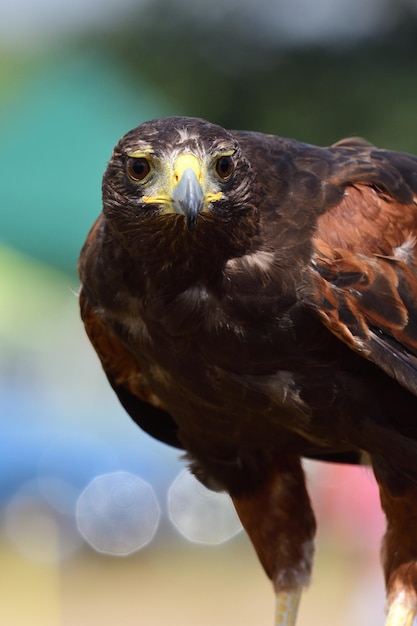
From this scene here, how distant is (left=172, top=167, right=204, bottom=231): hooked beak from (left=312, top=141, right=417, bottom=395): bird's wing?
0.62m

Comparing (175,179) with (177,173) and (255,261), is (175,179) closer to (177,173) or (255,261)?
(177,173)

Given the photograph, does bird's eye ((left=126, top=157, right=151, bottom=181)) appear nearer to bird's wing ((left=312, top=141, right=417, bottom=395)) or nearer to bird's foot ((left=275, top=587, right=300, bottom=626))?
bird's wing ((left=312, top=141, right=417, bottom=395))

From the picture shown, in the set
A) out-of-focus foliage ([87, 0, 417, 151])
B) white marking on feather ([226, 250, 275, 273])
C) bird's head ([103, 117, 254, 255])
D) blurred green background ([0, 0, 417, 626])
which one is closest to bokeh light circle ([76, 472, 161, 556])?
blurred green background ([0, 0, 417, 626])

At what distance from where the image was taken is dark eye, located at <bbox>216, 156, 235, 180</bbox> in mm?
3227

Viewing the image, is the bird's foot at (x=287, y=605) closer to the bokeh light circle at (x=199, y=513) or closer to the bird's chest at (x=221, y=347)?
Answer: the bird's chest at (x=221, y=347)

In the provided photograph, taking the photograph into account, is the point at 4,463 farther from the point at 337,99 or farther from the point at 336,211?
the point at 337,99

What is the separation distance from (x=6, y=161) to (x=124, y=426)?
10.5 feet

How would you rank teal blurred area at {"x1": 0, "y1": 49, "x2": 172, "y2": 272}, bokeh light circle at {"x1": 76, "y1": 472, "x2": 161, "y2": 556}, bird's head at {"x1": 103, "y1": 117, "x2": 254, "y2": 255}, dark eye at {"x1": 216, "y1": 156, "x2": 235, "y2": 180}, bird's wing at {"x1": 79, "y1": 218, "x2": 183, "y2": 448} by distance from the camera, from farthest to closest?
teal blurred area at {"x1": 0, "y1": 49, "x2": 172, "y2": 272}
bokeh light circle at {"x1": 76, "y1": 472, "x2": 161, "y2": 556}
bird's wing at {"x1": 79, "y1": 218, "x2": 183, "y2": 448}
dark eye at {"x1": 216, "y1": 156, "x2": 235, "y2": 180}
bird's head at {"x1": 103, "y1": 117, "x2": 254, "y2": 255}

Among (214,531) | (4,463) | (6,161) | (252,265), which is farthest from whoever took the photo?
(6,161)

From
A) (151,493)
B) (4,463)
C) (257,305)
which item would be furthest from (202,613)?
(257,305)

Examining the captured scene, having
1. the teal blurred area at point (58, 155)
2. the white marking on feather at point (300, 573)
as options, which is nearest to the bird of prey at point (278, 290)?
the white marking on feather at point (300, 573)

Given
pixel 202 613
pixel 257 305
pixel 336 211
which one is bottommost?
pixel 202 613

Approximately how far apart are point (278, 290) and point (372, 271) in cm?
33

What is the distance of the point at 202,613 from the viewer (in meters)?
8.31
